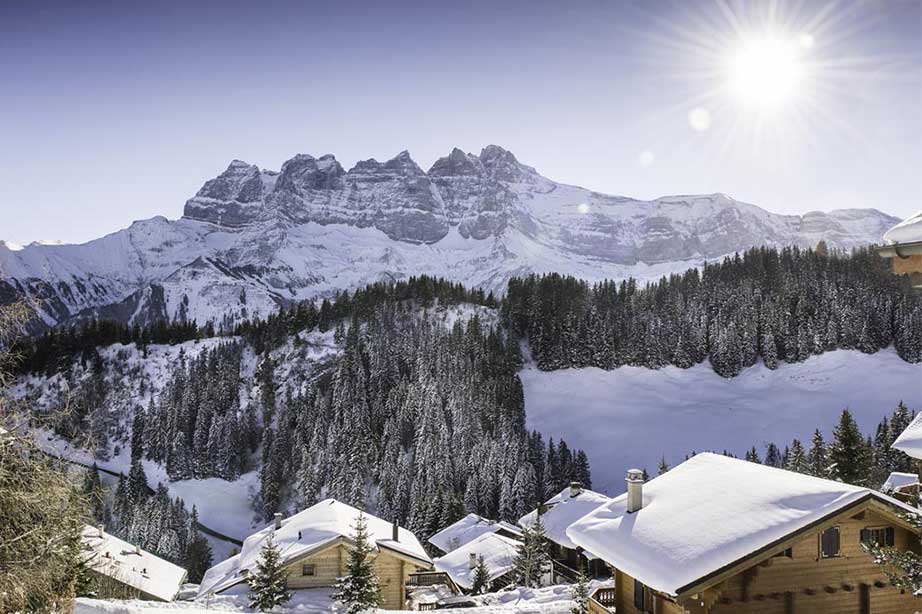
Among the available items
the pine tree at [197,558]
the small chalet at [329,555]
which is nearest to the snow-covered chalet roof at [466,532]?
the small chalet at [329,555]

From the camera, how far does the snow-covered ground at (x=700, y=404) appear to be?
3130 inches

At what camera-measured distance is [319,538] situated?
1118 inches

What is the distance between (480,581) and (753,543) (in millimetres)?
27625

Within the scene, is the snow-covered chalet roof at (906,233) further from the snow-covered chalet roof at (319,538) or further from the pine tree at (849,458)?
the pine tree at (849,458)

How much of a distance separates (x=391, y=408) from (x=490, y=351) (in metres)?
20.5

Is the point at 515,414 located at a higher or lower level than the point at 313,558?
lower

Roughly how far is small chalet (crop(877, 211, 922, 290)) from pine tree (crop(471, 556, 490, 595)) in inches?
1344

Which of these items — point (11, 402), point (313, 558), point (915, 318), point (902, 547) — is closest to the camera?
point (11, 402)

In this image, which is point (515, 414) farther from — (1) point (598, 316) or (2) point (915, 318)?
(2) point (915, 318)

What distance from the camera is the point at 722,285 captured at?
115m

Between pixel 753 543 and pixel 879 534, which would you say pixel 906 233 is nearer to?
pixel 753 543

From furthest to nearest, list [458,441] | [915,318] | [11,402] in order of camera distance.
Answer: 1. [915,318]
2. [458,441]
3. [11,402]

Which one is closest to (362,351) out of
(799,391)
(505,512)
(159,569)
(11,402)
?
(505,512)

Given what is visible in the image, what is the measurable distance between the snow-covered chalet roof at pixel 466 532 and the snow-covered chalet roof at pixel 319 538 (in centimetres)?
1334
